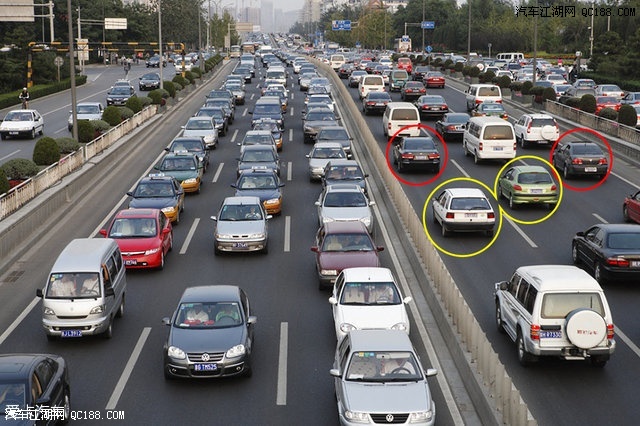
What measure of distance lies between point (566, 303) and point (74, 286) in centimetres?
1035

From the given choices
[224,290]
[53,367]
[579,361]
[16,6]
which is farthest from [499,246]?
[16,6]

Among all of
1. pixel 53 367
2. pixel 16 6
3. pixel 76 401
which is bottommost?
pixel 76 401

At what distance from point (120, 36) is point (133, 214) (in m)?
130

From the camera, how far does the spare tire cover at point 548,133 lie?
44.9 metres

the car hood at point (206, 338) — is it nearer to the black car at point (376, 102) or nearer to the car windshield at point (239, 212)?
the car windshield at point (239, 212)

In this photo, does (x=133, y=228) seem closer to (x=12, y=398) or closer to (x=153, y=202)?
(x=153, y=202)

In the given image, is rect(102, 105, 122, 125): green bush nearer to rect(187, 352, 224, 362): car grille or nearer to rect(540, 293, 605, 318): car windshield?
rect(187, 352, 224, 362): car grille

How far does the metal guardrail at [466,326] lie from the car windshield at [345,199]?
1.42 metres

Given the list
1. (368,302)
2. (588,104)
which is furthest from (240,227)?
(588,104)

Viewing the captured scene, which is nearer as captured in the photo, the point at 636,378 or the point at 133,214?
the point at 636,378

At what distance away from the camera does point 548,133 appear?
45062mm

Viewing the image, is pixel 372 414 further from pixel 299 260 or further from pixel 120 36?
A: pixel 120 36

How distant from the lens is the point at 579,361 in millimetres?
18203

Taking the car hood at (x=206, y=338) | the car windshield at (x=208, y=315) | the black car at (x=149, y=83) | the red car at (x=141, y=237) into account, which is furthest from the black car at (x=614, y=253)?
the black car at (x=149, y=83)
